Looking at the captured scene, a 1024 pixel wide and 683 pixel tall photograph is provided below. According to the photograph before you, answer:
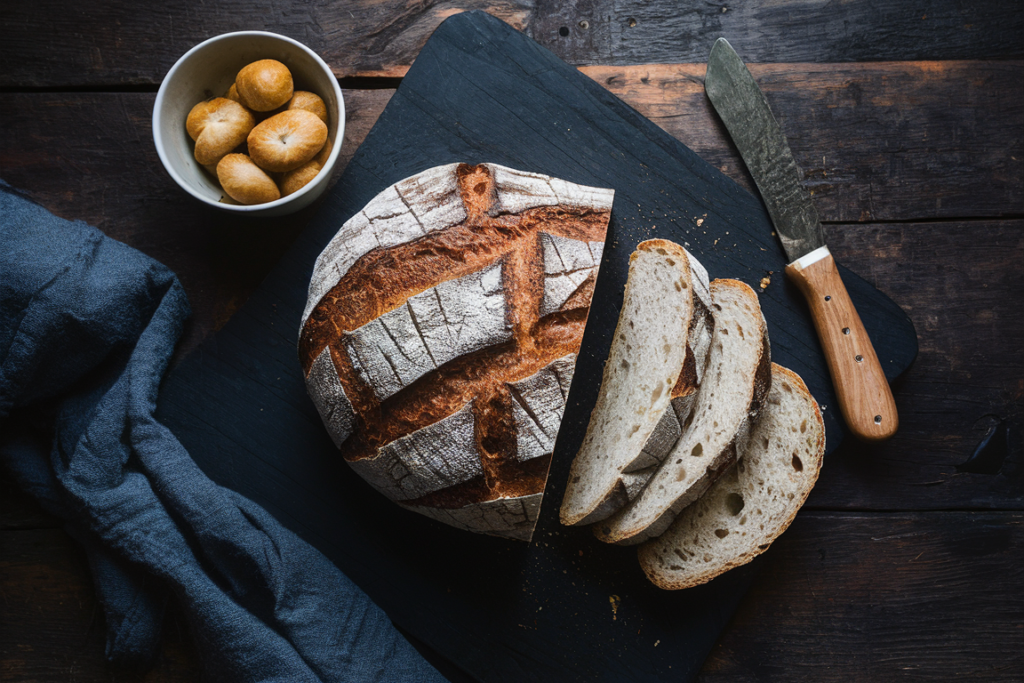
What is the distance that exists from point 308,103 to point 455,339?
3.18ft

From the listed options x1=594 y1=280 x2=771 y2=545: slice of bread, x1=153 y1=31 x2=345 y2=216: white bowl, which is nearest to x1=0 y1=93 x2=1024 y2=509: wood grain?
x1=153 y1=31 x2=345 y2=216: white bowl

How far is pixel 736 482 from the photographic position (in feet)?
6.41

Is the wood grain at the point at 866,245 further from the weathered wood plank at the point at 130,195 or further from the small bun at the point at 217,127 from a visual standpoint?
the small bun at the point at 217,127

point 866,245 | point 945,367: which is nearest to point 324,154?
point 866,245

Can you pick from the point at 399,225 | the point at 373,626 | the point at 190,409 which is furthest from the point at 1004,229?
the point at 190,409

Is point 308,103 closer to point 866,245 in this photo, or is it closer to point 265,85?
point 265,85

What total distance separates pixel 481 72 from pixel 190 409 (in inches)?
63.6

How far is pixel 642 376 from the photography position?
1.89 metres

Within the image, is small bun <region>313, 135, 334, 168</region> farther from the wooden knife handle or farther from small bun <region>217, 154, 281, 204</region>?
the wooden knife handle

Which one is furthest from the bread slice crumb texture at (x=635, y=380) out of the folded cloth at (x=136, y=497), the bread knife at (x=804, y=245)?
the folded cloth at (x=136, y=497)

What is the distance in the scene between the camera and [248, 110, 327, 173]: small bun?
5.82 ft

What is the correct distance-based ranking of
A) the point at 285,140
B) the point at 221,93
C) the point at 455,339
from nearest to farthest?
the point at 455,339, the point at 285,140, the point at 221,93

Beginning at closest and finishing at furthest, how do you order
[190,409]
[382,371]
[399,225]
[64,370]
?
[382,371] → [399,225] → [64,370] → [190,409]

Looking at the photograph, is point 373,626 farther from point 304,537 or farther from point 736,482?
point 736,482
